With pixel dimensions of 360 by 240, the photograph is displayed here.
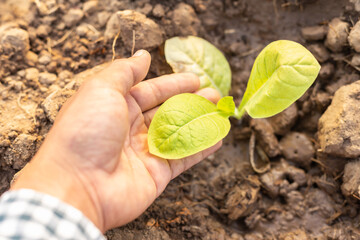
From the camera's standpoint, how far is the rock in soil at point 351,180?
1567 mm

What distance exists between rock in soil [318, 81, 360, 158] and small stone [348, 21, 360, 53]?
0.19 meters

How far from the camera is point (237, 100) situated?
203cm

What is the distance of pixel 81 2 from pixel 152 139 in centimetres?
117

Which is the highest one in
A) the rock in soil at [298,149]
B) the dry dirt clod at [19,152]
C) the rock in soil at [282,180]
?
the dry dirt clod at [19,152]

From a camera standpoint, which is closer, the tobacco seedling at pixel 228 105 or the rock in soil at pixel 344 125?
the tobacco seedling at pixel 228 105

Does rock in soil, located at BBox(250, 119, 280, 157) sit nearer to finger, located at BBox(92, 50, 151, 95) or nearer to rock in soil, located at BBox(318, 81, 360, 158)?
rock in soil, located at BBox(318, 81, 360, 158)

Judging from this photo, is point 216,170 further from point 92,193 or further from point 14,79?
point 14,79

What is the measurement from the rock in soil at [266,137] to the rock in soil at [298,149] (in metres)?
0.06

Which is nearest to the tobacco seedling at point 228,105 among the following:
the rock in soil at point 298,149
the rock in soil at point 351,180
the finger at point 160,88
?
the finger at point 160,88

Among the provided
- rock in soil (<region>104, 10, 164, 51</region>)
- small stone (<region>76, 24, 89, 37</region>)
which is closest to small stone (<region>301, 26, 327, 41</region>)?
rock in soil (<region>104, 10, 164, 51</region>)

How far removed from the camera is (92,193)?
1213 mm

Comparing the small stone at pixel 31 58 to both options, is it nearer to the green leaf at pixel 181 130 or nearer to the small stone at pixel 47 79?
the small stone at pixel 47 79

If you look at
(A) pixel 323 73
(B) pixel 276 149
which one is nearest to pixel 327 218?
(B) pixel 276 149

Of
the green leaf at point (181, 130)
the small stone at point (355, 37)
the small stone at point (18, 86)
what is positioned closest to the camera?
the green leaf at point (181, 130)
